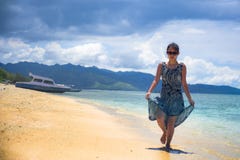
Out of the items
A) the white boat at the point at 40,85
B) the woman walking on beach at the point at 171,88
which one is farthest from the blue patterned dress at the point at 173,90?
the white boat at the point at 40,85

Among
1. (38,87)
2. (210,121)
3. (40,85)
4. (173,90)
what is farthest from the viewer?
(40,85)

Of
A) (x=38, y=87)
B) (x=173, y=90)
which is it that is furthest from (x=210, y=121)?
(x=38, y=87)

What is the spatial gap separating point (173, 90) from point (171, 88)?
0.06 m

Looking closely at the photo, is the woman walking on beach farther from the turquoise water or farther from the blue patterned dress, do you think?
the turquoise water

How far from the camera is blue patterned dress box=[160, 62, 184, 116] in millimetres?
8453

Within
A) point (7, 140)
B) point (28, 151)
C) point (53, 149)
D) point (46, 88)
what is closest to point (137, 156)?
point (53, 149)

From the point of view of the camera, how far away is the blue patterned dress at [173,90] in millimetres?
8453

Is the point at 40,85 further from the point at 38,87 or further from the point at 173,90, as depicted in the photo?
the point at 173,90

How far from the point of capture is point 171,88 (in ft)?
28.1

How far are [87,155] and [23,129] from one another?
2.94 metres

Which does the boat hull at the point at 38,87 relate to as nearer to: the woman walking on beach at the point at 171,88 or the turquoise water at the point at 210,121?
the turquoise water at the point at 210,121

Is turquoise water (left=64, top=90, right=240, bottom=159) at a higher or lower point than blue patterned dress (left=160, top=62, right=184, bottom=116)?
lower

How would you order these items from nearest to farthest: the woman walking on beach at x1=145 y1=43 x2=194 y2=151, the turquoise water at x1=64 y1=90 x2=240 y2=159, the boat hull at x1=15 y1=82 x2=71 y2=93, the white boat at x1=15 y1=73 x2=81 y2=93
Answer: the woman walking on beach at x1=145 y1=43 x2=194 y2=151 → the turquoise water at x1=64 y1=90 x2=240 y2=159 → the boat hull at x1=15 y1=82 x2=71 y2=93 → the white boat at x1=15 y1=73 x2=81 y2=93

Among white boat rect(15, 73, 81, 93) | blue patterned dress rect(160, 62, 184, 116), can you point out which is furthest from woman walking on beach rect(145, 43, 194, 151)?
white boat rect(15, 73, 81, 93)
